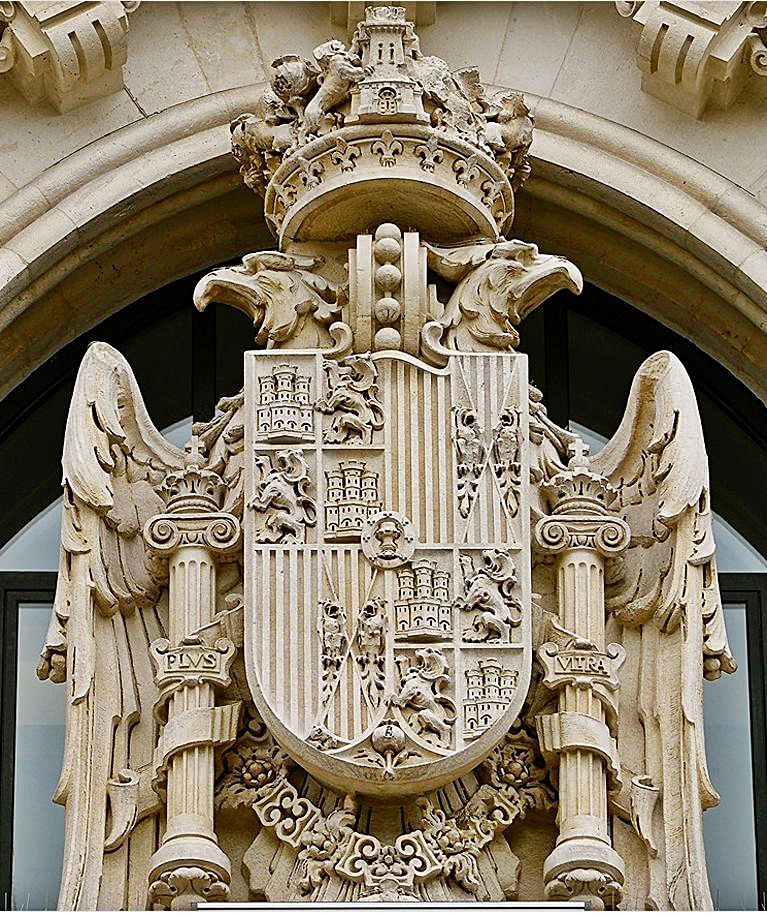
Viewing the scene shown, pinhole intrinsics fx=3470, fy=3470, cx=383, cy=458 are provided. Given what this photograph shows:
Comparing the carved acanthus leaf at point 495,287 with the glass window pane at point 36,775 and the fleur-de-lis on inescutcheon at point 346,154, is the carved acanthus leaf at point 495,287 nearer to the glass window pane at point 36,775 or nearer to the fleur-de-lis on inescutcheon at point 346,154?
the fleur-de-lis on inescutcheon at point 346,154

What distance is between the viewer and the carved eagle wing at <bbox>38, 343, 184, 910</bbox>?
9.86 m

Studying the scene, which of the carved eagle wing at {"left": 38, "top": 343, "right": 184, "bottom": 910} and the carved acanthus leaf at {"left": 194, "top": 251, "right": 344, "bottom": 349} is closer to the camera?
the carved eagle wing at {"left": 38, "top": 343, "right": 184, "bottom": 910}

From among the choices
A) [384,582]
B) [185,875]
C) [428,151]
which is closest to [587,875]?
[384,582]

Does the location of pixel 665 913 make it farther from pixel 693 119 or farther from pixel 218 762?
pixel 693 119

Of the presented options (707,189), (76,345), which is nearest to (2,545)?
(76,345)

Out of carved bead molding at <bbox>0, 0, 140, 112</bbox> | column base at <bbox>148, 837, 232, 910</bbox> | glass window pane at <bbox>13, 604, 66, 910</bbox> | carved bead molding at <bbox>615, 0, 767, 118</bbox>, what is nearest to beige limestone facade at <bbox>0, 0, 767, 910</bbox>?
column base at <bbox>148, 837, 232, 910</bbox>

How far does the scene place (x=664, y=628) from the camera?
10141 mm

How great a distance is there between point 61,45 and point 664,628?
2.87 metres

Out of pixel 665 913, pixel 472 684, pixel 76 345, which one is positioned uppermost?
pixel 76 345

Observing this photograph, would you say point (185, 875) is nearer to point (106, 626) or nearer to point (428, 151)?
point (106, 626)

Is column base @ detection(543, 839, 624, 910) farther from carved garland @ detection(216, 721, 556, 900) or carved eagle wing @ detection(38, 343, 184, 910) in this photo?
carved eagle wing @ detection(38, 343, 184, 910)

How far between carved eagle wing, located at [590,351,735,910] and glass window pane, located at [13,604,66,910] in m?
1.89

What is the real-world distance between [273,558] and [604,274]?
7.53ft

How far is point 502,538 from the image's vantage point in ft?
32.7
